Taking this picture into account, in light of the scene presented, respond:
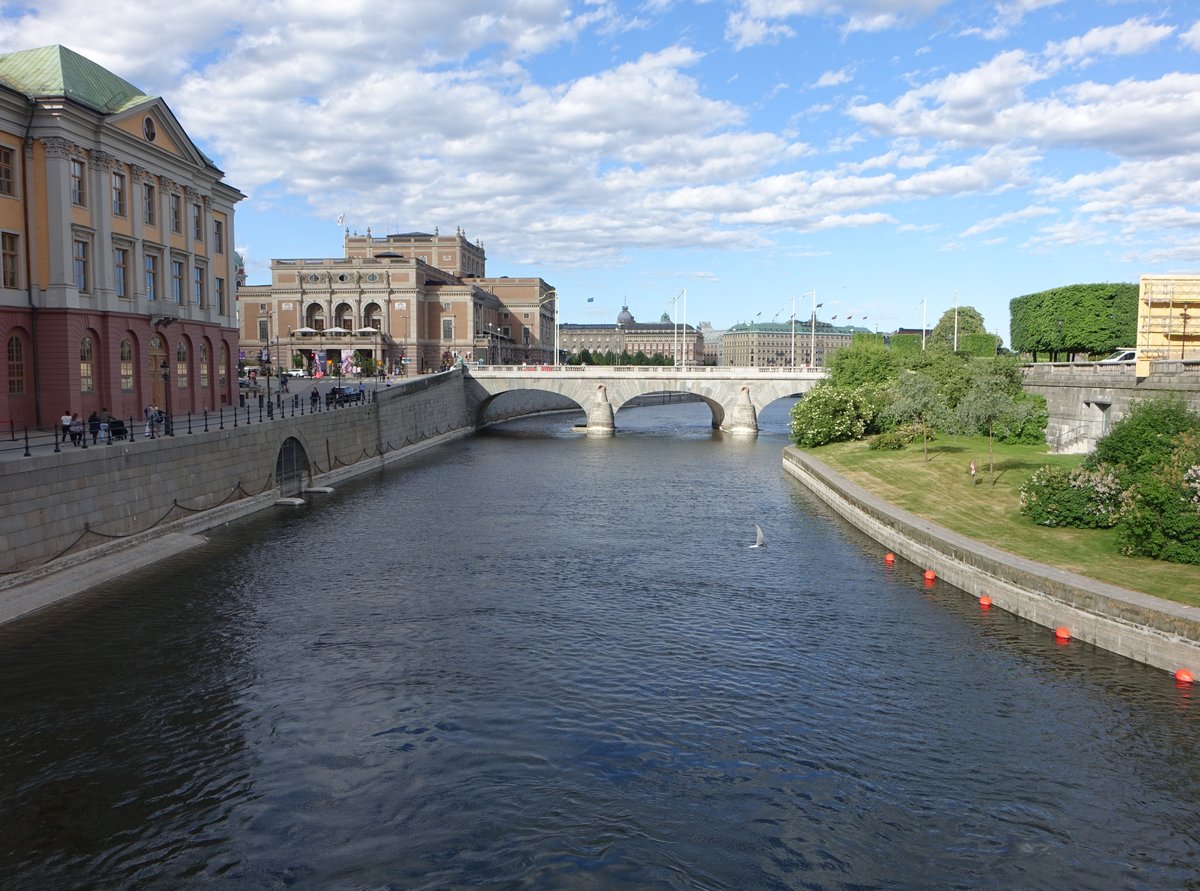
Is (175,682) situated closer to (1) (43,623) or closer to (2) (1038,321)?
(1) (43,623)

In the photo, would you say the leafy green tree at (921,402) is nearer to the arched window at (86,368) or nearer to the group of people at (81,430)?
the group of people at (81,430)

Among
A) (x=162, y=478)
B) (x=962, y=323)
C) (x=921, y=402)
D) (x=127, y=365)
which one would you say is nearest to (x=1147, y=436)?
(x=921, y=402)

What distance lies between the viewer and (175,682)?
70.2ft

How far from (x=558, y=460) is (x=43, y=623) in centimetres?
4495

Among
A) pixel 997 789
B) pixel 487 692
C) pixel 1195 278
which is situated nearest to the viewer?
pixel 997 789

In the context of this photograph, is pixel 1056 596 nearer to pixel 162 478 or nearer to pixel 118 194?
pixel 162 478

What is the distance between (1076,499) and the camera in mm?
31672

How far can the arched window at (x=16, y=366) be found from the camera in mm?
39562

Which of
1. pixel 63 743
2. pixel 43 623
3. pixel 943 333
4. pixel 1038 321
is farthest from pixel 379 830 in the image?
pixel 943 333

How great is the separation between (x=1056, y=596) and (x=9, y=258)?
4097cm

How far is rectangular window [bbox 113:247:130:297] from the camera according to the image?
4488cm

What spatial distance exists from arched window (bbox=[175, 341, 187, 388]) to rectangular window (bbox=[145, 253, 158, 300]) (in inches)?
149

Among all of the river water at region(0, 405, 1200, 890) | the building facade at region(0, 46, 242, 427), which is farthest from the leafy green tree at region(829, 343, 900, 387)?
the building facade at region(0, 46, 242, 427)

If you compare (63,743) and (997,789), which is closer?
(997,789)
